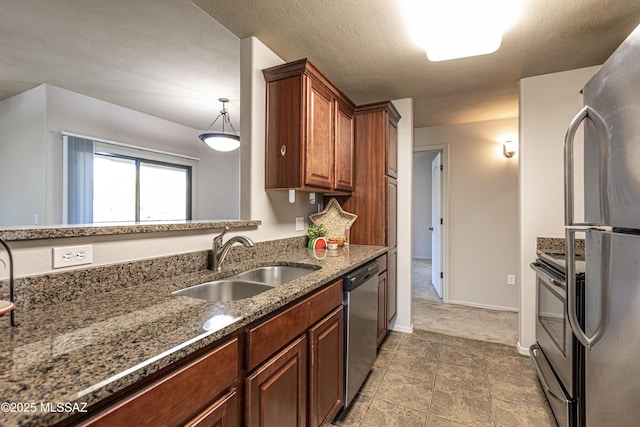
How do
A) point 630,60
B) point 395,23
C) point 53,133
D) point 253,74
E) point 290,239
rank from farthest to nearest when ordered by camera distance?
point 53,133
point 290,239
point 253,74
point 395,23
point 630,60

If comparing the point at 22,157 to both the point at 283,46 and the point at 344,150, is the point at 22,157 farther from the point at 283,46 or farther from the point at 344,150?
the point at 344,150

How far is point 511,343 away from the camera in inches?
106

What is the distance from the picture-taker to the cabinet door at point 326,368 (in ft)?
4.45

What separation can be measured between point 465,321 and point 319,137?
2703mm

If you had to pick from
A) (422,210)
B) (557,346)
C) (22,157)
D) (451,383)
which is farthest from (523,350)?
(22,157)

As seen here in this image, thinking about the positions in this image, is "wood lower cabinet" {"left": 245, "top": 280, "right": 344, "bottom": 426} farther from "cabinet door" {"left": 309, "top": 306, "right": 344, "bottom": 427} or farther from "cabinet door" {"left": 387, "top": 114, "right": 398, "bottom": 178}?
"cabinet door" {"left": 387, "top": 114, "right": 398, "bottom": 178}

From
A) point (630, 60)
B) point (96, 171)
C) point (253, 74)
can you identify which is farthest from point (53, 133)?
point (630, 60)

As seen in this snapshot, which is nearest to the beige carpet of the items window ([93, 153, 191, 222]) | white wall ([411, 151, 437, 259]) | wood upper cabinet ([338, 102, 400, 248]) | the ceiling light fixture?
wood upper cabinet ([338, 102, 400, 248])

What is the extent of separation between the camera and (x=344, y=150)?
102 inches

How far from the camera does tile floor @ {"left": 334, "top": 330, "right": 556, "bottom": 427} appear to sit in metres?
1.73

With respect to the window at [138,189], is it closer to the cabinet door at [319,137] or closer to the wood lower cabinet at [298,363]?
the cabinet door at [319,137]

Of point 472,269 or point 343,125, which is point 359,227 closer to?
point 343,125

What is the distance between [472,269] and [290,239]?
2749mm

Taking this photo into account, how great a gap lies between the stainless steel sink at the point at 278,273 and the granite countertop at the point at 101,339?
52 centimetres
